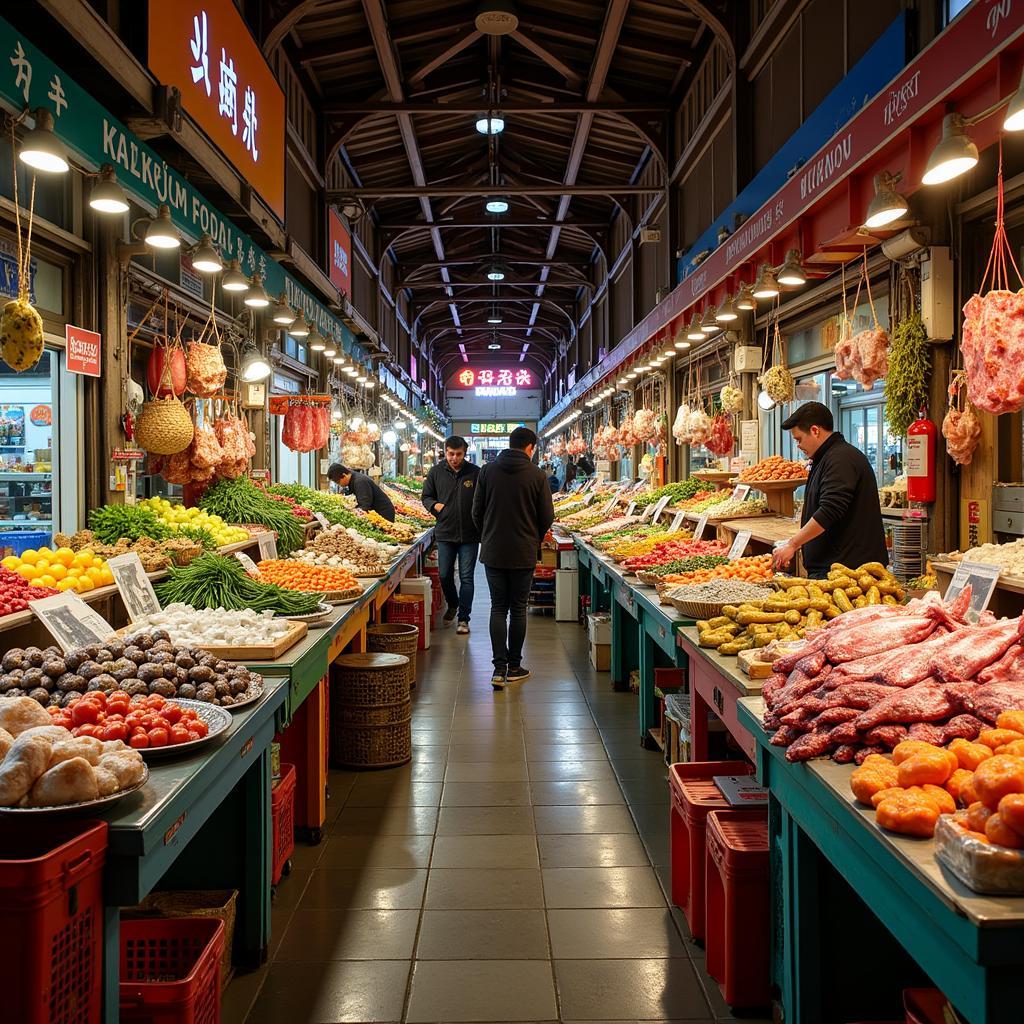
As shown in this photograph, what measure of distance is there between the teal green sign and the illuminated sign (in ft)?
95.8

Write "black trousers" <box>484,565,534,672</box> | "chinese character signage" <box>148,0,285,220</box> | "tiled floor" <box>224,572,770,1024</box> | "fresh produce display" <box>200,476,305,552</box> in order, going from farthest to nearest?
"black trousers" <box>484,565,534,672</box>
"fresh produce display" <box>200,476,305,552</box>
"chinese character signage" <box>148,0,285,220</box>
"tiled floor" <box>224,572,770,1024</box>

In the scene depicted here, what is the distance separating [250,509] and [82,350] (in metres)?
2.01

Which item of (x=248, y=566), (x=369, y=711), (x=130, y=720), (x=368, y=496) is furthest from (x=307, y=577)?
(x=368, y=496)

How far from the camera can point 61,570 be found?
4.08 m

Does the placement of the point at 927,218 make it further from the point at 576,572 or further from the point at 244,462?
the point at 576,572

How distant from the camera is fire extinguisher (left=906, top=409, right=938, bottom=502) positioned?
5.07 meters

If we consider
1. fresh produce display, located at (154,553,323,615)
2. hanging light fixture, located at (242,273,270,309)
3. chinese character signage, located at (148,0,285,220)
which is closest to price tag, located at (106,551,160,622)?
fresh produce display, located at (154,553,323,615)

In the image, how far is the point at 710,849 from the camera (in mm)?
3113

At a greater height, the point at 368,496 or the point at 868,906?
the point at 368,496

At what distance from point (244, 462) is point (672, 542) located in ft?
11.4

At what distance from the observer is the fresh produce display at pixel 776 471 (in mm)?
7004

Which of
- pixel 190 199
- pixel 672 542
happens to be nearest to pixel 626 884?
pixel 672 542

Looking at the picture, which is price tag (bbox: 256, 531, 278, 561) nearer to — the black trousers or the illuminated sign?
the black trousers

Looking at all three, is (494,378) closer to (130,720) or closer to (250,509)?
(250,509)
